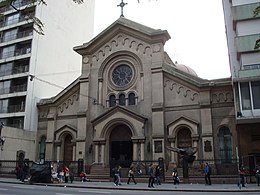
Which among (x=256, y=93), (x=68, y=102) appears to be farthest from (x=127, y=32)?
(x=256, y=93)

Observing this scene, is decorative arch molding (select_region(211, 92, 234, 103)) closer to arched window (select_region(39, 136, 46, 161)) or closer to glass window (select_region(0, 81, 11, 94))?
arched window (select_region(39, 136, 46, 161))

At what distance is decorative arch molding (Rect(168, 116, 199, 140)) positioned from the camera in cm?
2784

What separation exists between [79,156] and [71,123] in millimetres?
4442

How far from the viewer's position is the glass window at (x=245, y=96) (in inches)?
931

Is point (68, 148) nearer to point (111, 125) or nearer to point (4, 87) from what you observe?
point (111, 125)

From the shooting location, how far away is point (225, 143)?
1081 inches

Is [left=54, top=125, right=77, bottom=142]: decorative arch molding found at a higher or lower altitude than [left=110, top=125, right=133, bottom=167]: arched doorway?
higher

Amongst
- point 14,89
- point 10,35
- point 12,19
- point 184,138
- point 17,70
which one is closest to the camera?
point 184,138

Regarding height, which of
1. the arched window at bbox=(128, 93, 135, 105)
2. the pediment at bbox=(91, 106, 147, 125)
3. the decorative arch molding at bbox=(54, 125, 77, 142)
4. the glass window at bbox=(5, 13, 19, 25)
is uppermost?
the glass window at bbox=(5, 13, 19, 25)

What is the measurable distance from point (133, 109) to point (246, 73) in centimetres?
1221

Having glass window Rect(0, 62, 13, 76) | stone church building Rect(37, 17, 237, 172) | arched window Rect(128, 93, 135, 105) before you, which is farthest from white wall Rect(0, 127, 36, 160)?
arched window Rect(128, 93, 135, 105)

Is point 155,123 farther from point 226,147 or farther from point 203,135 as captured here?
point 226,147

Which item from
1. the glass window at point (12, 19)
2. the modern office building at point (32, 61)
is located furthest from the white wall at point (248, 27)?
the glass window at point (12, 19)

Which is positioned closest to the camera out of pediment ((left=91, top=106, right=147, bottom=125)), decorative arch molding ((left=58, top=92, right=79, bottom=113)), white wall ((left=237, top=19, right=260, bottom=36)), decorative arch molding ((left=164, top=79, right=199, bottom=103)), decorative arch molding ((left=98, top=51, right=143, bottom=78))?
white wall ((left=237, top=19, right=260, bottom=36))
